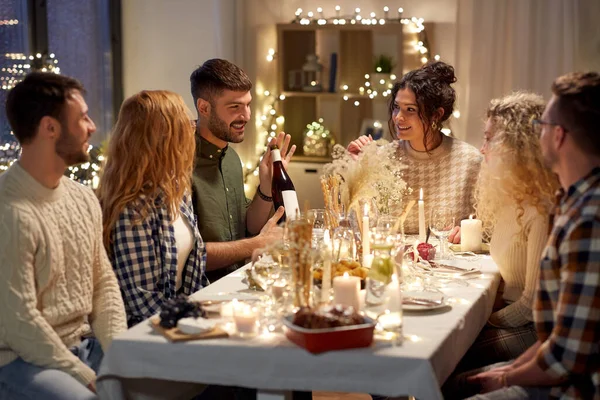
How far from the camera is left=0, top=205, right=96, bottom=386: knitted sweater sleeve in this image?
7.39ft

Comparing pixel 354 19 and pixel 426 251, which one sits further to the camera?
pixel 354 19

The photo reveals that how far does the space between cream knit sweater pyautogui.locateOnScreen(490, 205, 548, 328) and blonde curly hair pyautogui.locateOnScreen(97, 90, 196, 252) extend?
40.0 inches

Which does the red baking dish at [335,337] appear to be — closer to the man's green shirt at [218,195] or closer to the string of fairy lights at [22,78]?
the man's green shirt at [218,195]

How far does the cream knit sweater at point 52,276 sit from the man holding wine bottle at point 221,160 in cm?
85

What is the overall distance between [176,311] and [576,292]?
952 mm

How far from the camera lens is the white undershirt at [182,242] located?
9.50 feet

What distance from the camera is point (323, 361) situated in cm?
204

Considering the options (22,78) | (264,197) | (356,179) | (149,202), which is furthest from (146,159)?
(22,78)

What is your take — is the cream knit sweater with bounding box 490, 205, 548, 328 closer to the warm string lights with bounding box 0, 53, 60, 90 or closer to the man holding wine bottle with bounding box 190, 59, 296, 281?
the man holding wine bottle with bounding box 190, 59, 296, 281

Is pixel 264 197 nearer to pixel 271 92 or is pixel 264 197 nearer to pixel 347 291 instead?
pixel 347 291

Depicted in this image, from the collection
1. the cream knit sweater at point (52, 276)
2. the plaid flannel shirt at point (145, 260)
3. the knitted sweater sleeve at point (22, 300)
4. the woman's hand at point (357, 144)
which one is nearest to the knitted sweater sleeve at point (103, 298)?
the cream knit sweater at point (52, 276)

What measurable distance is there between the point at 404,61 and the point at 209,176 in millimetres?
2927

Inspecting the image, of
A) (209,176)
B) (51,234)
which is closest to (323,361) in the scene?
(51,234)

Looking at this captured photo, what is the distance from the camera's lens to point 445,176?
384 cm
